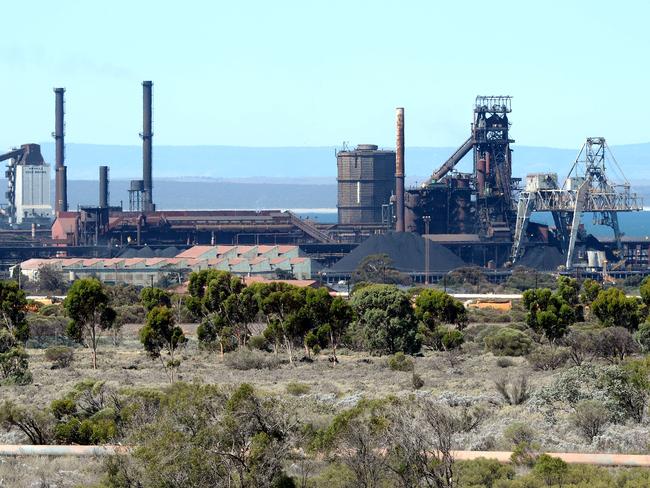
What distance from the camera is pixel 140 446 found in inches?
1008

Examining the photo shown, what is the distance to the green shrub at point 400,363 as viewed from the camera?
1860 inches

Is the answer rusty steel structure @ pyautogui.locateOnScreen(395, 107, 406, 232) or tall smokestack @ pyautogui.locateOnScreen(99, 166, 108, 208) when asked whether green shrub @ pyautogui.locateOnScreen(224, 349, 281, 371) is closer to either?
rusty steel structure @ pyautogui.locateOnScreen(395, 107, 406, 232)

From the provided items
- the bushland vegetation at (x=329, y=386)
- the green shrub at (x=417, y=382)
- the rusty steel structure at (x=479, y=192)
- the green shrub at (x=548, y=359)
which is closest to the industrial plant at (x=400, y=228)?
the rusty steel structure at (x=479, y=192)

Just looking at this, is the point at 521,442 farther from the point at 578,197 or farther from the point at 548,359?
the point at 578,197

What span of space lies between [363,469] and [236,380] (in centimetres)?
1800

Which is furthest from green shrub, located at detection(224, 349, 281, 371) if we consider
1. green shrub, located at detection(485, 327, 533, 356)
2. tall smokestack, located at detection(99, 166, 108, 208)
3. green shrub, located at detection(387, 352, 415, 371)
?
tall smokestack, located at detection(99, 166, 108, 208)

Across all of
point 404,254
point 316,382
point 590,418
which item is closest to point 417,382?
point 316,382

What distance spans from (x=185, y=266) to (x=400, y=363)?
62.4 metres

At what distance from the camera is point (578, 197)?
117 metres

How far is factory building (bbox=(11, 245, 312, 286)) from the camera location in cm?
10731

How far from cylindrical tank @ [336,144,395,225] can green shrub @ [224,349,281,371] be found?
9126 cm

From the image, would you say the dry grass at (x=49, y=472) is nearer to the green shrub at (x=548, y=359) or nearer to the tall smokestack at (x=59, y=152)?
the green shrub at (x=548, y=359)

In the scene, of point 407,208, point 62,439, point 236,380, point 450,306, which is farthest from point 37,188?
point 62,439

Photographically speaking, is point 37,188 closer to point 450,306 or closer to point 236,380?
point 450,306
